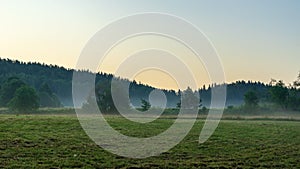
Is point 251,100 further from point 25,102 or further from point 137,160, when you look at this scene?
point 137,160

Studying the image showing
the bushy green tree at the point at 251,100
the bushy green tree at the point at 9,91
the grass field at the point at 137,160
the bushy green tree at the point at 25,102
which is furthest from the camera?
the bushy green tree at the point at 9,91

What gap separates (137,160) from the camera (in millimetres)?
26703

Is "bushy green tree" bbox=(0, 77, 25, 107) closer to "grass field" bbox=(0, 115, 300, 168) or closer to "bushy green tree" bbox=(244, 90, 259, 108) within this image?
"bushy green tree" bbox=(244, 90, 259, 108)

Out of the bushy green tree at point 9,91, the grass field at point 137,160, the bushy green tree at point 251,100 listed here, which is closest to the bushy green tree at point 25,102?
the bushy green tree at point 9,91

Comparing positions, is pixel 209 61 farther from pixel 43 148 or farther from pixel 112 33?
pixel 43 148

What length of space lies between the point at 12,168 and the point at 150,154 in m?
10.1

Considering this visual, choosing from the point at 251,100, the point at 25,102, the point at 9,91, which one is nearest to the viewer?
the point at 25,102

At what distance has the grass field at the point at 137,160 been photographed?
25.5m

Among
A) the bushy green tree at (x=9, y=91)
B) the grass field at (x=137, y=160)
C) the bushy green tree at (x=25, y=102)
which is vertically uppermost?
the bushy green tree at (x=9, y=91)

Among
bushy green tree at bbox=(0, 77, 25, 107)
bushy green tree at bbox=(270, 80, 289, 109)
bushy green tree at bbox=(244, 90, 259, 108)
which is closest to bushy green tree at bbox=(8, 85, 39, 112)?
bushy green tree at bbox=(0, 77, 25, 107)

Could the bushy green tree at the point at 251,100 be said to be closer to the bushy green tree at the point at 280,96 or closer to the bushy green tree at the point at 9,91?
the bushy green tree at the point at 280,96

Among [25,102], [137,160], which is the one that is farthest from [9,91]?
[137,160]

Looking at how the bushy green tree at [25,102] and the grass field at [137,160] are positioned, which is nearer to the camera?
the grass field at [137,160]

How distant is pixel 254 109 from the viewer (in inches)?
3472
